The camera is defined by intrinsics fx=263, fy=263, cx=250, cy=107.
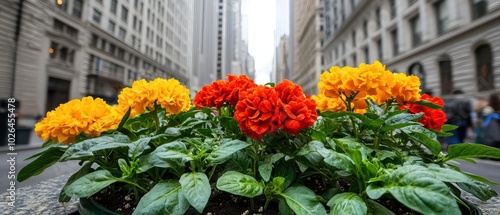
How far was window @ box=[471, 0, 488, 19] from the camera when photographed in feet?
39.6

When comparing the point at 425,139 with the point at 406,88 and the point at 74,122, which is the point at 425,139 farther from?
the point at 74,122

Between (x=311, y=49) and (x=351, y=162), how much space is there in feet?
181

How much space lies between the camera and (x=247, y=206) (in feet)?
3.45

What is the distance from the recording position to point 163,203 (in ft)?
2.65

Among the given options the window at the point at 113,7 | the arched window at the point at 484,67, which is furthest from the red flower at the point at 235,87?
the window at the point at 113,7

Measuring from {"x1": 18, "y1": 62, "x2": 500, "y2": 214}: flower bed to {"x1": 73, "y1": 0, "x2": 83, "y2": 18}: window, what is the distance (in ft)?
75.5

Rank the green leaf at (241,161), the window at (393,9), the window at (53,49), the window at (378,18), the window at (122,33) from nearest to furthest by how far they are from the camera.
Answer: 1. the green leaf at (241,161)
2. the window at (53,49)
3. the window at (393,9)
4. the window at (378,18)
5. the window at (122,33)

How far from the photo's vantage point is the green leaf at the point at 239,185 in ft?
2.60

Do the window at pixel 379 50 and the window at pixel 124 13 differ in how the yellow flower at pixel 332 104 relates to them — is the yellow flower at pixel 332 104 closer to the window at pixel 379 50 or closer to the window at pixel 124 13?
the window at pixel 379 50

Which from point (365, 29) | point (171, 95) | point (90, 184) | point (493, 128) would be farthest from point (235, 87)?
point (365, 29)

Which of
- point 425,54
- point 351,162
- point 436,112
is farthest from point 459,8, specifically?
point 351,162

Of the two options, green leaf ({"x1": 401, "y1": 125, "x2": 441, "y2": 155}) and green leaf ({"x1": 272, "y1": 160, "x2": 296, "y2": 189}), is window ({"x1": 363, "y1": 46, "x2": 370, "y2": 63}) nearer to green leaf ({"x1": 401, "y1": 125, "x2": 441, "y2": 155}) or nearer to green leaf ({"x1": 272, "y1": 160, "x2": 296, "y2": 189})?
green leaf ({"x1": 401, "y1": 125, "x2": 441, "y2": 155})

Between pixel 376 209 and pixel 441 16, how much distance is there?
18695 millimetres

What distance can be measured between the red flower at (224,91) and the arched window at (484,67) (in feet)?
48.8
